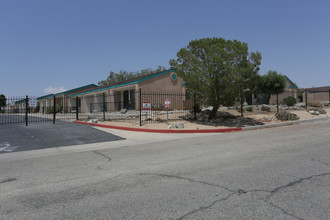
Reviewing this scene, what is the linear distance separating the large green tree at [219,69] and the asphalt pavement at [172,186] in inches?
290

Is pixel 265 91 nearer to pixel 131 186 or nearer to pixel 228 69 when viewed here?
pixel 228 69

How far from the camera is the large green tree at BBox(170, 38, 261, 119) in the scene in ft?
43.0

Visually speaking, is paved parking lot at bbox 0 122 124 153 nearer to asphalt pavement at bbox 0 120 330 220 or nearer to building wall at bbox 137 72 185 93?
asphalt pavement at bbox 0 120 330 220

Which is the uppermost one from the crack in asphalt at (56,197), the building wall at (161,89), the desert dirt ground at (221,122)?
the building wall at (161,89)

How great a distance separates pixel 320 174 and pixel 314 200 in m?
1.42

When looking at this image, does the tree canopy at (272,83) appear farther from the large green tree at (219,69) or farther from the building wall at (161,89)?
the large green tree at (219,69)

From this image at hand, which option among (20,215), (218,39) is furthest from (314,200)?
(218,39)

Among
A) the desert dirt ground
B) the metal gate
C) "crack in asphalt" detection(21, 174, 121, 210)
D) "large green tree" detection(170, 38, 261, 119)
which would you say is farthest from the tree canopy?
"crack in asphalt" detection(21, 174, 121, 210)

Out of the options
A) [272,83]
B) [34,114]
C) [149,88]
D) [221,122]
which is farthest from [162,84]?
[34,114]

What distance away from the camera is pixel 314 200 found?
10.8 feet

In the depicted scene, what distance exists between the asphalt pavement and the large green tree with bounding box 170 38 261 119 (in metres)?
7.36

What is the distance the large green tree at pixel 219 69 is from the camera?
13094 mm

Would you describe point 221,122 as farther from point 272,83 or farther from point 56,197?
point 272,83

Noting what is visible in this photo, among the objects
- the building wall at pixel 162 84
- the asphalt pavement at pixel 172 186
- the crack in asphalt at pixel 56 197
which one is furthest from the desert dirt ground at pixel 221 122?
the crack in asphalt at pixel 56 197
